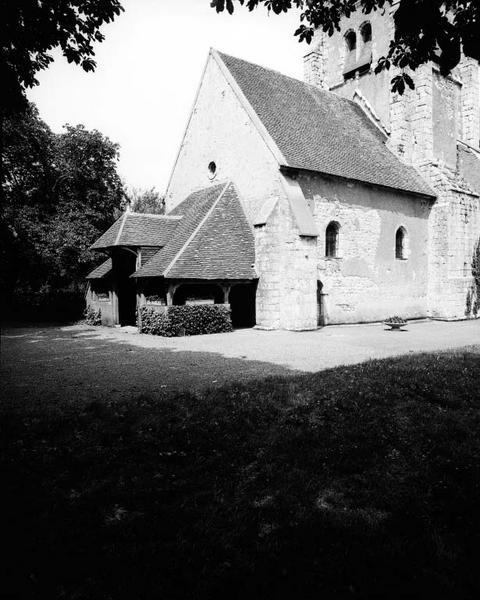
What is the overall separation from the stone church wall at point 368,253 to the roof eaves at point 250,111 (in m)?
1.47

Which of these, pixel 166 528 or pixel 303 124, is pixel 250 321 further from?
pixel 166 528

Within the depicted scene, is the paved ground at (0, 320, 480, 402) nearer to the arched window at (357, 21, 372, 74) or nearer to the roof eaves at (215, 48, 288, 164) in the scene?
the roof eaves at (215, 48, 288, 164)

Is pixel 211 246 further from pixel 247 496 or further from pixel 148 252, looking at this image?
pixel 247 496

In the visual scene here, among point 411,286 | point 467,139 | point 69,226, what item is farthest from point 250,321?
point 467,139

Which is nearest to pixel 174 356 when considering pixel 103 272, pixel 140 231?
pixel 140 231

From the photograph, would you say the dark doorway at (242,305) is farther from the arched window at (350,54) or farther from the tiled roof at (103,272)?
the arched window at (350,54)

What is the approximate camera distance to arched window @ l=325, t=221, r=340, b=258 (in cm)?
2027

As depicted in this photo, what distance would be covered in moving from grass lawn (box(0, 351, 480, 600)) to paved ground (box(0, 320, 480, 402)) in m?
1.41

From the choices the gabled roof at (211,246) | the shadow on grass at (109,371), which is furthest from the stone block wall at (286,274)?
the shadow on grass at (109,371)

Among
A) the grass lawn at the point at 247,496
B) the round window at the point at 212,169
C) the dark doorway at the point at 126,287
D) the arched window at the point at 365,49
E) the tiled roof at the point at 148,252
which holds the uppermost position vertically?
the arched window at the point at 365,49

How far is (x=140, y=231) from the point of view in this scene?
792 inches

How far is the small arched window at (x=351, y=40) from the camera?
27.6 m

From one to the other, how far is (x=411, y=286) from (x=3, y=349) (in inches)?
752

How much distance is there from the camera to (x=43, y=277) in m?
26.3
